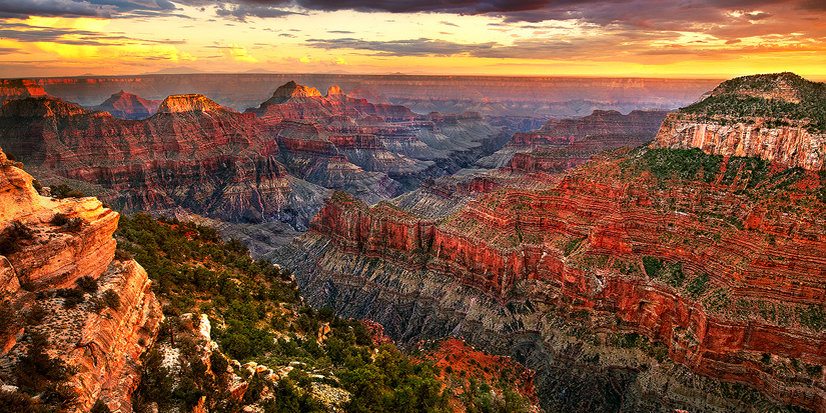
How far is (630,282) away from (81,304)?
4420 centimetres

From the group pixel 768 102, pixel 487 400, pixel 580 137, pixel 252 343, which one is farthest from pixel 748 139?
pixel 580 137

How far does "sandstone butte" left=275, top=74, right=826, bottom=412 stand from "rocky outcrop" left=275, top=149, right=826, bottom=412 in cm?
14

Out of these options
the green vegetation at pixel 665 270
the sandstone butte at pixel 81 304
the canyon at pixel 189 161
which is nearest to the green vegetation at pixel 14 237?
the sandstone butte at pixel 81 304

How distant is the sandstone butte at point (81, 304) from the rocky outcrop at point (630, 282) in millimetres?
37791

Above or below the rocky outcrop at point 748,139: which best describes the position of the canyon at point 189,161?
below

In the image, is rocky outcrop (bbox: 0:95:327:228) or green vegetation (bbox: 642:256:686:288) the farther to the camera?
rocky outcrop (bbox: 0:95:327:228)

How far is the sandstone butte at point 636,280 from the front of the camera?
35.9m

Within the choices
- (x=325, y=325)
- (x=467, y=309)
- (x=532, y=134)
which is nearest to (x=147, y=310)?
(x=325, y=325)

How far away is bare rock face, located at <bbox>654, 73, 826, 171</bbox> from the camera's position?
133 ft

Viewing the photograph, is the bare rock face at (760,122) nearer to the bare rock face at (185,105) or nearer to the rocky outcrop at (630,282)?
the rocky outcrop at (630,282)

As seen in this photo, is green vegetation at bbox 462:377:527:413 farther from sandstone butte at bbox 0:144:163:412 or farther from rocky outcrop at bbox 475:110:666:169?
rocky outcrop at bbox 475:110:666:169

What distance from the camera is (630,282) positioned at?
43.4m

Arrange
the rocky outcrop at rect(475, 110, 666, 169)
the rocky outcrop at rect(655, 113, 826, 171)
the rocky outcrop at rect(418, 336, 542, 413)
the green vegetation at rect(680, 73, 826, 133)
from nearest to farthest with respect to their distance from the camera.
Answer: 1. the rocky outcrop at rect(418, 336, 542, 413)
2. the rocky outcrop at rect(655, 113, 826, 171)
3. the green vegetation at rect(680, 73, 826, 133)
4. the rocky outcrop at rect(475, 110, 666, 169)

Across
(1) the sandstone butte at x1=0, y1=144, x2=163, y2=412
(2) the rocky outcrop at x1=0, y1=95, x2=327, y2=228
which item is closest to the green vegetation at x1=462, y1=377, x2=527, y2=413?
(1) the sandstone butte at x1=0, y1=144, x2=163, y2=412
